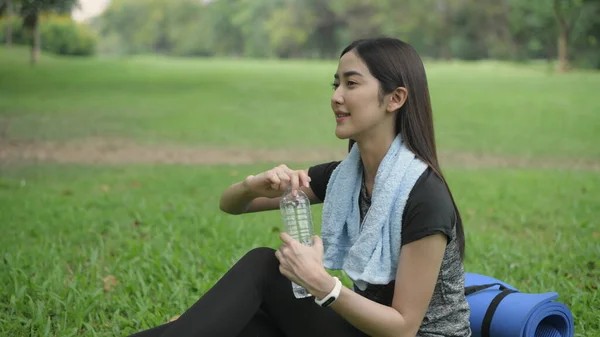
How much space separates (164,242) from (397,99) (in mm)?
3163

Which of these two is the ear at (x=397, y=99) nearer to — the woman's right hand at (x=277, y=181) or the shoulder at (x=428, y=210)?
the shoulder at (x=428, y=210)

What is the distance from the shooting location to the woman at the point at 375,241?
2414mm

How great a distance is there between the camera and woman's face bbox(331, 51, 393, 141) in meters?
2.61

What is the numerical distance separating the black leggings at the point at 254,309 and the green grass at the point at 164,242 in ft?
4.53

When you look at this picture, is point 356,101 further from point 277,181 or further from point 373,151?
point 277,181

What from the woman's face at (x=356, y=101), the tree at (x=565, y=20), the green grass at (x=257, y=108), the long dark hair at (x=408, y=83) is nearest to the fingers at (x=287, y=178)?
the woman's face at (x=356, y=101)

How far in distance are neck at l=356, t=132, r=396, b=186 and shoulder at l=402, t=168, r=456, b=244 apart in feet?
0.64

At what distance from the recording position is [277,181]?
2.78m

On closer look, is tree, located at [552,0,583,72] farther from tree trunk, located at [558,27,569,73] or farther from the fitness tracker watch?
the fitness tracker watch

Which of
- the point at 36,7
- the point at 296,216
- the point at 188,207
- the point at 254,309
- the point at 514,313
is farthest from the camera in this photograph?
the point at 36,7

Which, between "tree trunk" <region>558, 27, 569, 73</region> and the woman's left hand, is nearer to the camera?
the woman's left hand

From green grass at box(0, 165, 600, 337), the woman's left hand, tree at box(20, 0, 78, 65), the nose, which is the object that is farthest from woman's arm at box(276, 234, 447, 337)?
tree at box(20, 0, 78, 65)

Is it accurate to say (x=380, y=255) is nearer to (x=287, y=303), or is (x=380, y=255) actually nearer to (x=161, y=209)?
(x=287, y=303)

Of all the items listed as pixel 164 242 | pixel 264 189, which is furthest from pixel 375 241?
pixel 164 242
